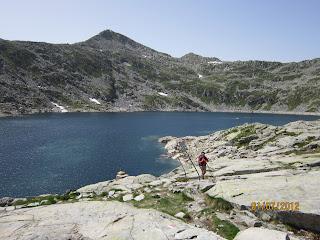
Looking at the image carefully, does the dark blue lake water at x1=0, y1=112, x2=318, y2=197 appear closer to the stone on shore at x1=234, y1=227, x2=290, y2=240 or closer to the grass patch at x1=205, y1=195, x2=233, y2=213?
the grass patch at x1=205, y1=195, x2=233, y2=213

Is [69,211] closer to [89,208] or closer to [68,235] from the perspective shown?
[89,208]

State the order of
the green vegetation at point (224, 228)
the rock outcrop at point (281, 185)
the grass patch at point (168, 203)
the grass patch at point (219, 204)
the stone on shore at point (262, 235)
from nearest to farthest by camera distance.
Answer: the stone on shore at point (262, 235) → the green vegetation at point (224, 228) → the rock outcrop at point (281, 185) → the grass patch at point (219, 204) → the grass patch at point (168, 203)

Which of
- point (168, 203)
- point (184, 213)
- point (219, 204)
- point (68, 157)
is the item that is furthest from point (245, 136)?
point (184, 213)

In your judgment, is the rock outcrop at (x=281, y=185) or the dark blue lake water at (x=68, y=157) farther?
the dark blue lake water at (x=68, y=157)

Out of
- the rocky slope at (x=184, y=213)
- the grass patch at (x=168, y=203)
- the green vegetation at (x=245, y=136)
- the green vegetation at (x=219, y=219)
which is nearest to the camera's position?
the rocky slope at (x=184, y=213)

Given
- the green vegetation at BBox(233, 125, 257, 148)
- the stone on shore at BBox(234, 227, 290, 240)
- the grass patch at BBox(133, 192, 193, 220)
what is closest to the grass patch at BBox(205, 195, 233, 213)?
the grass patch at BBox(133, 192, 193, 220)

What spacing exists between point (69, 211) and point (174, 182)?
14.9m

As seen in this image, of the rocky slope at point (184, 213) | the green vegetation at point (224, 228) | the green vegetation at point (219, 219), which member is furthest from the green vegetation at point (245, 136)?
the green vegetation at point (224, 228)

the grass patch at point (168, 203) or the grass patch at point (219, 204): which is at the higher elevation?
the grass patch at point (219, 204)

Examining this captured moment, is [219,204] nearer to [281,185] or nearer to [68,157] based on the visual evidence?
[281,185]

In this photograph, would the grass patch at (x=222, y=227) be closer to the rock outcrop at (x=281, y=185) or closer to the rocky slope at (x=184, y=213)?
the rocky slope at (x=184, y=213)

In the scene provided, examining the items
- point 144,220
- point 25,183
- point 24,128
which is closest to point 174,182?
point 144,220

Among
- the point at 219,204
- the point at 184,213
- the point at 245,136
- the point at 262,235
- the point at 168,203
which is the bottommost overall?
the point at 245,136

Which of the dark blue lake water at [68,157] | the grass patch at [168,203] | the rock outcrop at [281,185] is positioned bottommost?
the dark blue lake water at [68,157]
